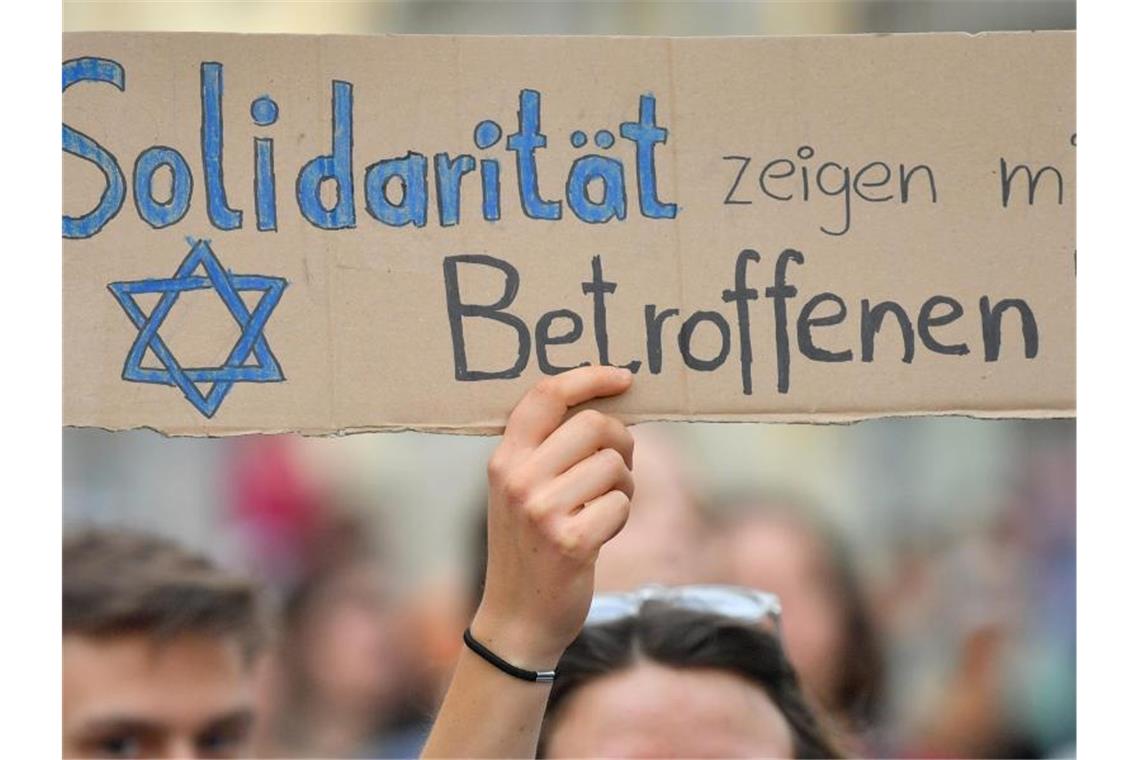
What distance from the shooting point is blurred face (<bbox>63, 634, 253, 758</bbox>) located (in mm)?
1728

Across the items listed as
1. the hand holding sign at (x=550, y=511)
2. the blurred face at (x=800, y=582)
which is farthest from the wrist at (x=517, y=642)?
the blurred face at (x=800, y=582)

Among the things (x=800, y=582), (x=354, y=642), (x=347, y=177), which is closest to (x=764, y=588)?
(x=800, y=582)

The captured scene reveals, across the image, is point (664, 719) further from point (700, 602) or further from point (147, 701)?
point (147, 701)

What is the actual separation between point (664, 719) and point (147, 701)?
2.22 feet

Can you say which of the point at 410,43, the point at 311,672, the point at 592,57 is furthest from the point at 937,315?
the point at 311,672

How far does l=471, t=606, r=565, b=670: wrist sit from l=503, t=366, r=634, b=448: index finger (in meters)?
0.17

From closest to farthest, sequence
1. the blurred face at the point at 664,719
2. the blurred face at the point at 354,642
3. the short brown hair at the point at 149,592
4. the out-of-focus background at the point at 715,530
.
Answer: the blurred face at the point at 664,719
the short brown hair at the point at 149,592
the out-of-focus background at the point at 715,530
the blurred face at the point at 354,642

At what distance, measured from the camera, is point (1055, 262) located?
1.33 meters

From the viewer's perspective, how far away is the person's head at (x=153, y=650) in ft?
5.71

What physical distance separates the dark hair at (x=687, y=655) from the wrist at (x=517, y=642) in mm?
491

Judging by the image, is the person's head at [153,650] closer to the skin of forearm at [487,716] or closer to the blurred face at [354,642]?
the blurred face at [354,642]

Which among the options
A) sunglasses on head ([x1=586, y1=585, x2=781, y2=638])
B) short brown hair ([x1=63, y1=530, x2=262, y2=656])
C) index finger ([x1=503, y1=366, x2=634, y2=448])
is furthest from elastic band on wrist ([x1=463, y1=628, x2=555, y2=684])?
short brown hair ([x1=63, y1=530, x2=262, y2=656])

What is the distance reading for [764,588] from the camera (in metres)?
2.19

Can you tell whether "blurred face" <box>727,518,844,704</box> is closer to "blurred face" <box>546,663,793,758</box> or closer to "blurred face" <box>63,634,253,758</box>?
"blurred face" <box>546,663,793,758</box>
